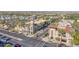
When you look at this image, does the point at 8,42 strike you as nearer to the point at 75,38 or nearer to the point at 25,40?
the point at 25,40

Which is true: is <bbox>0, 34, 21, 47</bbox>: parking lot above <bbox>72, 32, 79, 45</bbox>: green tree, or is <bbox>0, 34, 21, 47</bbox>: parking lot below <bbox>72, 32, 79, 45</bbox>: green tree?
below

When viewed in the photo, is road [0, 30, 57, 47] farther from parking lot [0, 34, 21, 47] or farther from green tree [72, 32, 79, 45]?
green tree [72, 32, 79, 45]

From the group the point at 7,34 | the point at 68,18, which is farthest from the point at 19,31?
the point at 68,18

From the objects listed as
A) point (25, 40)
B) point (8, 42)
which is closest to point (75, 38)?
point (25, 40)

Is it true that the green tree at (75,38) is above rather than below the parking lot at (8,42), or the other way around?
above

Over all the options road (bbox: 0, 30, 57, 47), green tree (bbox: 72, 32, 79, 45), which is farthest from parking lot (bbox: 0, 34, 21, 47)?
green tree (bbox: 72, 32, 79, 45)

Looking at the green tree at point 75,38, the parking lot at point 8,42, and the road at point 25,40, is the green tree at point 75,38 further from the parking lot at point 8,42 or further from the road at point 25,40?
the parking lot at point 8,42

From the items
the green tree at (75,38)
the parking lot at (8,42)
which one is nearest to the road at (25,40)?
the parking lot at (8,42)
